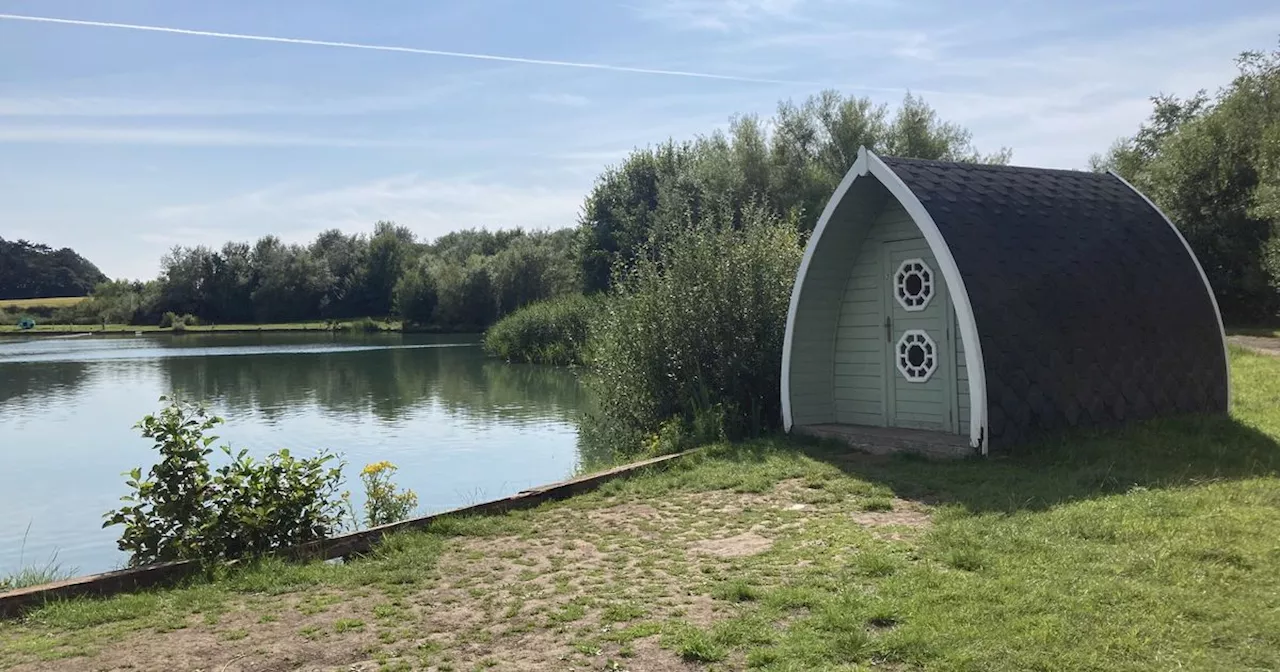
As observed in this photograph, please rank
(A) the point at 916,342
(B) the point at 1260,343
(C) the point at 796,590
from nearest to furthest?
(C) the point at 796,590
(A) the point at 916,342
(B) the point at 1260,343

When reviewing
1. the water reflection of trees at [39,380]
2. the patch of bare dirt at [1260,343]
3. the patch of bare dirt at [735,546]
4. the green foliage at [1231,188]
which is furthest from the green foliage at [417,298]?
the patch of bare dirt at [735,546]

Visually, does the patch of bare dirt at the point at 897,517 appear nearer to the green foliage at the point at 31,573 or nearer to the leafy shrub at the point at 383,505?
the leafy shrub at the point at 383,505

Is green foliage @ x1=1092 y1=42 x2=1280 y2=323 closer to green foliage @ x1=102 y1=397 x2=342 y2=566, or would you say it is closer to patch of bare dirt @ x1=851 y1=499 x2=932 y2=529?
patch of bare dirt @ x1=851 y1=499 x2=932 y2=529

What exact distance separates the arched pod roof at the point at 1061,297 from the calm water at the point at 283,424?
5778 mm

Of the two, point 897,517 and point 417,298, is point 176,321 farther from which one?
point 897,517

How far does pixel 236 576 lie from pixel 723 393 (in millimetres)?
6754

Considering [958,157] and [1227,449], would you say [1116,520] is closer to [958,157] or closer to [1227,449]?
[1227,449]

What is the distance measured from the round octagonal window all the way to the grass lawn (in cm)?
208

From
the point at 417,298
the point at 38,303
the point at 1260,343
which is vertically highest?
the point at 38,303

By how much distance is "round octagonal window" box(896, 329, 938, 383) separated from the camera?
31.7 ft

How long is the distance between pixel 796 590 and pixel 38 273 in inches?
4467

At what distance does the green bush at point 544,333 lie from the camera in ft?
107

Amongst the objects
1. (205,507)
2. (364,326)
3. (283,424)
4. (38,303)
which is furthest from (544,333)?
(38,303)

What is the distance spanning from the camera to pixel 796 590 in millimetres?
4914
